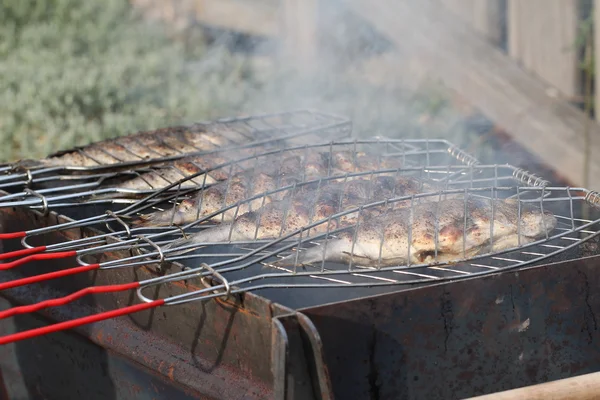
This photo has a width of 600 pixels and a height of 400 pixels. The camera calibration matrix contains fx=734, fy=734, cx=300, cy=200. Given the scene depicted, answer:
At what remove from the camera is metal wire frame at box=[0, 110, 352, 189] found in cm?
447

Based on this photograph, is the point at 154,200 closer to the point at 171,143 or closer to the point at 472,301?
the point at 171,143

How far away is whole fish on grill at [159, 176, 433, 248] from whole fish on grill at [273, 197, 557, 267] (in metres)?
0.15

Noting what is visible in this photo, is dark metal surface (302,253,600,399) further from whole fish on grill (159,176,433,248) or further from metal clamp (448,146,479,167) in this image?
metal clamp (448,146,479,167)

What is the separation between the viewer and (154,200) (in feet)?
13.1

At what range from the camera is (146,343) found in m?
3.33

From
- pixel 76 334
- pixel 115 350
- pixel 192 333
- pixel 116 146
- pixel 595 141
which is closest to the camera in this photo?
pixel 192 333

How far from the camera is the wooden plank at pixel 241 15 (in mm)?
10805

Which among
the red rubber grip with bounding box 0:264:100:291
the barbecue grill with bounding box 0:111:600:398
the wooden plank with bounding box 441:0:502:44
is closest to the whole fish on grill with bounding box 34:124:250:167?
the barbecue grill with bounding box 0:111:600:398

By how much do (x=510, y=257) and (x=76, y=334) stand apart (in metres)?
2.20

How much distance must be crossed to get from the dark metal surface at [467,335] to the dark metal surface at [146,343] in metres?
0.31

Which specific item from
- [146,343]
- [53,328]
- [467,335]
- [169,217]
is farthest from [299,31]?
[53,328]

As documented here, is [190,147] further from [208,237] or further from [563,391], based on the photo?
[563,391]

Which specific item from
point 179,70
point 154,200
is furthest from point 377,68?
point 154,200

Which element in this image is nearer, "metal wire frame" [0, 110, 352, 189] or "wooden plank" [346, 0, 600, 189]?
"metal wire frame" [0, 110, 352, 189]
